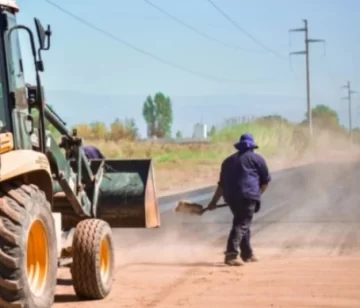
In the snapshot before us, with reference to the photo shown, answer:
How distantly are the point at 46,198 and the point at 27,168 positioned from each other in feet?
3.46

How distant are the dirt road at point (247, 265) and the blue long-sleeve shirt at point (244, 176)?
3.10 feet

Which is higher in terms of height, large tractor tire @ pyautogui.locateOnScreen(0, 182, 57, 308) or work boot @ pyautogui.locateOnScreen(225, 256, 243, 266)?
large tractor tire @ pyautogui.locateOnScreen(0, 182, 57, 308)

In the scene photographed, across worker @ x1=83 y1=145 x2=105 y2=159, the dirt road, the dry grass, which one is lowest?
the dry grass

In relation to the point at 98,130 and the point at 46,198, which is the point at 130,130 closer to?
the point at 98,130

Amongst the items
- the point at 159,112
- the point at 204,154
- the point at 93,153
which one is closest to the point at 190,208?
the point at 93,153

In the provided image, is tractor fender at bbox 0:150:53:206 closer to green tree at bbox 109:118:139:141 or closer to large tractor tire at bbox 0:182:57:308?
large tractor tire at bbox 0:182:57:308

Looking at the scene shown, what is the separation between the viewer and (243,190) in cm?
1378

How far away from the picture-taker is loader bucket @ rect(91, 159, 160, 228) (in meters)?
12.1

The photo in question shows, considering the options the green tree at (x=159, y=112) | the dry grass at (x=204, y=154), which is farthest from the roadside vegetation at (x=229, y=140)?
the green tree at (x=159, y=112)

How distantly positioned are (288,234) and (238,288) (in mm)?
6968

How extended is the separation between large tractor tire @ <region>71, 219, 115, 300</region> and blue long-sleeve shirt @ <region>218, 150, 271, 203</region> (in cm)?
348

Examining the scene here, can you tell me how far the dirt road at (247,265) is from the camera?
34.1 ft

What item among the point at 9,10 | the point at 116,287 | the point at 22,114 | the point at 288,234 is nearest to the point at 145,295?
the point at 116,287

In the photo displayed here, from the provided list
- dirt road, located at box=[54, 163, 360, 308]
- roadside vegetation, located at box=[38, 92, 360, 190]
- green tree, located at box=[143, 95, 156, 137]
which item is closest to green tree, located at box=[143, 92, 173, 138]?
green tree, located at box=[143, 95, 156, 137]
